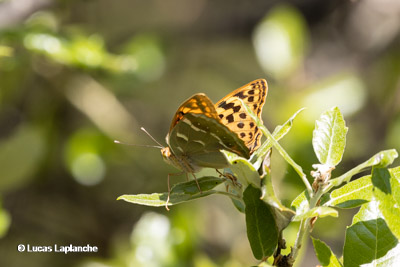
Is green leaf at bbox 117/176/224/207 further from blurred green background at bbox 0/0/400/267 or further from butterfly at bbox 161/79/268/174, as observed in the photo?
blurred green background at bbox 0/0/400/267

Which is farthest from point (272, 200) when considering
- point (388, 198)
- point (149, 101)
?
point (149, 101)

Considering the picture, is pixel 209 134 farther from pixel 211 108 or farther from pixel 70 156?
pixel 70 156

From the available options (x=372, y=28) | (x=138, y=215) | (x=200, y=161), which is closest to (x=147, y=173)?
(x=138, y=215)

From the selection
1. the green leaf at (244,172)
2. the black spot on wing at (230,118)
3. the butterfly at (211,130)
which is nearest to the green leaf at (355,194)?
the green leaf at (244,172)

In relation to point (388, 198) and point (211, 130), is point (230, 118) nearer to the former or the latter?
point (211, 130)

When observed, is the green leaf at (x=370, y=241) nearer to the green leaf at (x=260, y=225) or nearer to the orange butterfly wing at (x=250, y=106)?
the green leaf at (x=260, y=225)
